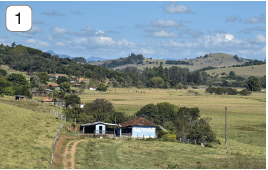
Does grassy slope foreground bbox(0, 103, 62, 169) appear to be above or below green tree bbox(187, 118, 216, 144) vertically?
above

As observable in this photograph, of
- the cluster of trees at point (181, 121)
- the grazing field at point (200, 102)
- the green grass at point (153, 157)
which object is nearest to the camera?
the green grass at point (153, 157)

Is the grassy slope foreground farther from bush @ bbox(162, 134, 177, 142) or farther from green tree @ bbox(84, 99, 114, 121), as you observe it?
bush @ bbox(162, 134, 177, 142)

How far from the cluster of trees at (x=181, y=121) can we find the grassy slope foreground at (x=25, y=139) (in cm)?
1824

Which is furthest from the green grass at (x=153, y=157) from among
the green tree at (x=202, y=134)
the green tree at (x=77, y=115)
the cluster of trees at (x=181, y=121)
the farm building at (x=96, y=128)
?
the green tree at (x=77, y=115)

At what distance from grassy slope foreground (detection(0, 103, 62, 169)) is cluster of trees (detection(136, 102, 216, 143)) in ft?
59.8

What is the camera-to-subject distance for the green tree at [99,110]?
6159cm

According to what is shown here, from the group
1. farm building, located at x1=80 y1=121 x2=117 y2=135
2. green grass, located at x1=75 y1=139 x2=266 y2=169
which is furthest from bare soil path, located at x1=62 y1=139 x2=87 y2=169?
farm building, located at x1=80 y1=121 x2=117 y2=135

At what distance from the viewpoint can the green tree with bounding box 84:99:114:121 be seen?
61594 mm

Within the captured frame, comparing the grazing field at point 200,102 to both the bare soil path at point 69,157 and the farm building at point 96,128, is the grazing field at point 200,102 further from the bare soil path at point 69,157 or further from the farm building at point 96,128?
the bare soil path at point 69,157

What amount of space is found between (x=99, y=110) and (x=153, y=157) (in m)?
30.5

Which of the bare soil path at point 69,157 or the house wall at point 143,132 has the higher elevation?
the bare soil path at point 69,157

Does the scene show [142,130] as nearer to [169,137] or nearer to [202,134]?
[169,137]

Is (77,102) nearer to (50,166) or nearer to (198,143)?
(198,143)

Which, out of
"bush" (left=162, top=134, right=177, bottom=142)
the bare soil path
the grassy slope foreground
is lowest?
"bush" (left=162, top=134, right=177, bottom=142)
